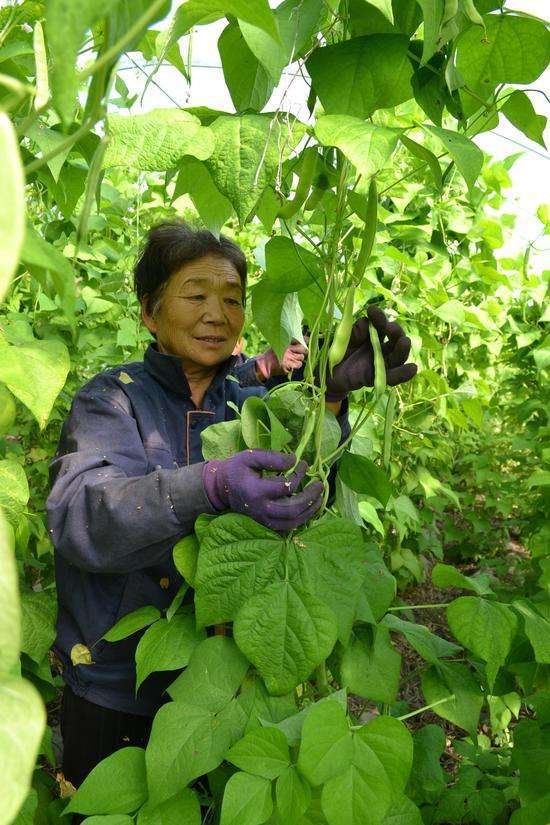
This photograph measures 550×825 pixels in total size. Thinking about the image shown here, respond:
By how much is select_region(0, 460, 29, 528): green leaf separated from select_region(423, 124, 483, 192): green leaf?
67 cm

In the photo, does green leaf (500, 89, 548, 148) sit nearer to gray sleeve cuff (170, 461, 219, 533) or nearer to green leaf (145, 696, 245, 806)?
gray sleeve cuff (170, 461, 219, 533)

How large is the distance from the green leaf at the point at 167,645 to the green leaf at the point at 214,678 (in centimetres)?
3

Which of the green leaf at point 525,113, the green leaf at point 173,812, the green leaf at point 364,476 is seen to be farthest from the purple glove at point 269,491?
the green leaf at point 525,113

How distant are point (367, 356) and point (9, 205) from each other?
862mm

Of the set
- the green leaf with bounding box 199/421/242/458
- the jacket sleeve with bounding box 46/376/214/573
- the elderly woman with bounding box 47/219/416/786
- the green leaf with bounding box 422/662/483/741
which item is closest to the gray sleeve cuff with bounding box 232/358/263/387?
the elderly woman with bounding box 47/219/416/786

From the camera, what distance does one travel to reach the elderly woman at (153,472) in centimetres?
102

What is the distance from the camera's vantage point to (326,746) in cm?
83

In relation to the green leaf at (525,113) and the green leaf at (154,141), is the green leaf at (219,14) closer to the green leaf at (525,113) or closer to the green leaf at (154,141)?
the green leaf at (154,141)

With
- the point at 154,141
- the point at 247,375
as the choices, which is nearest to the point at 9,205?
the point at 154,141

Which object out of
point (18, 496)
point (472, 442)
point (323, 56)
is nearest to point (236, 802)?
point (18, 496)

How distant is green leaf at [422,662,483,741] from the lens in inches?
43.6

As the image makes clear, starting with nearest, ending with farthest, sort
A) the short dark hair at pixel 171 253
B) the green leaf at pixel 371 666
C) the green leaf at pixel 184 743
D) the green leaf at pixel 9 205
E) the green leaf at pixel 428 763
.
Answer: the green leaf at pixel 9 205 → the green leaf at pixel 184 743 → the green leaf at pixel 371 666 → the green leaf at pixel 428 763 → the short dark hair at pixel 171 253

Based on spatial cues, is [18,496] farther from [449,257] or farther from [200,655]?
[449,257]

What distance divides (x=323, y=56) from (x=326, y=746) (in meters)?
0.67
